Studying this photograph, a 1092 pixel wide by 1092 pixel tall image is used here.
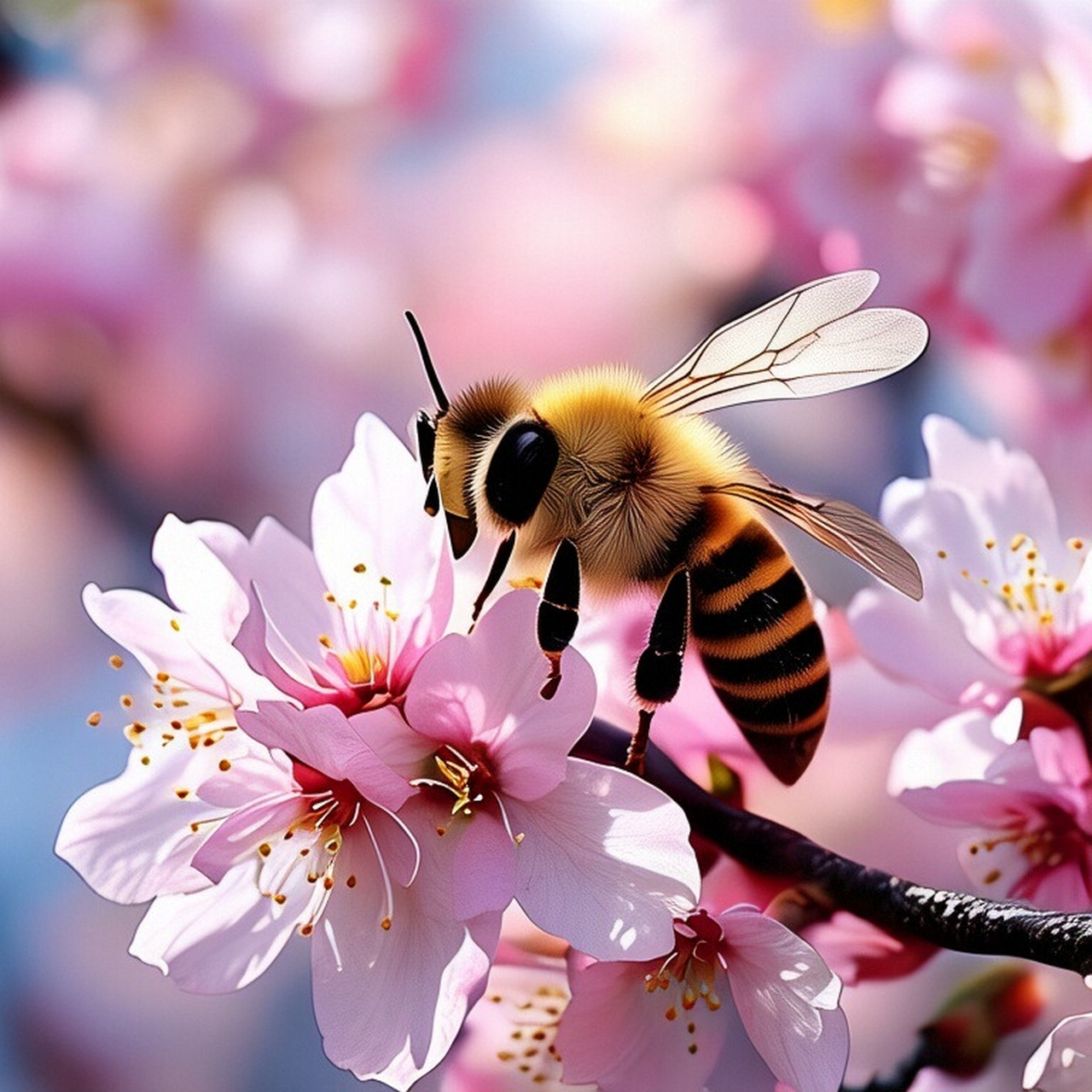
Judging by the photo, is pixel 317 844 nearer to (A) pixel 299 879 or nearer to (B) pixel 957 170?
(A) pixel 299 879

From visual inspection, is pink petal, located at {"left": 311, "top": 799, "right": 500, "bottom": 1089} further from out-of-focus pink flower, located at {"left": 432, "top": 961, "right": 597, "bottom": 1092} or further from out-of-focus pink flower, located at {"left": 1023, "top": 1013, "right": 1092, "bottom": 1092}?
out-of-focus pink flower, located at {"left": 1023, "top": 1013, "right": 1092, "bottom": 1092}

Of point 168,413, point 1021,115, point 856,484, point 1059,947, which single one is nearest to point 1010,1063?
point 1059,947

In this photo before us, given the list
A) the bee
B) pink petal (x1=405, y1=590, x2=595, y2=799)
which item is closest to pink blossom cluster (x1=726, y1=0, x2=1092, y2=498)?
the bee

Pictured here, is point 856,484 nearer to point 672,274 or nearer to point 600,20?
point 672,274

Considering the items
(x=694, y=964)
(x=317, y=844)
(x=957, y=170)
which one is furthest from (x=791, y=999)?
(x=957, y=170)

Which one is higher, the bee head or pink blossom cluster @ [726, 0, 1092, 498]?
the bee head
